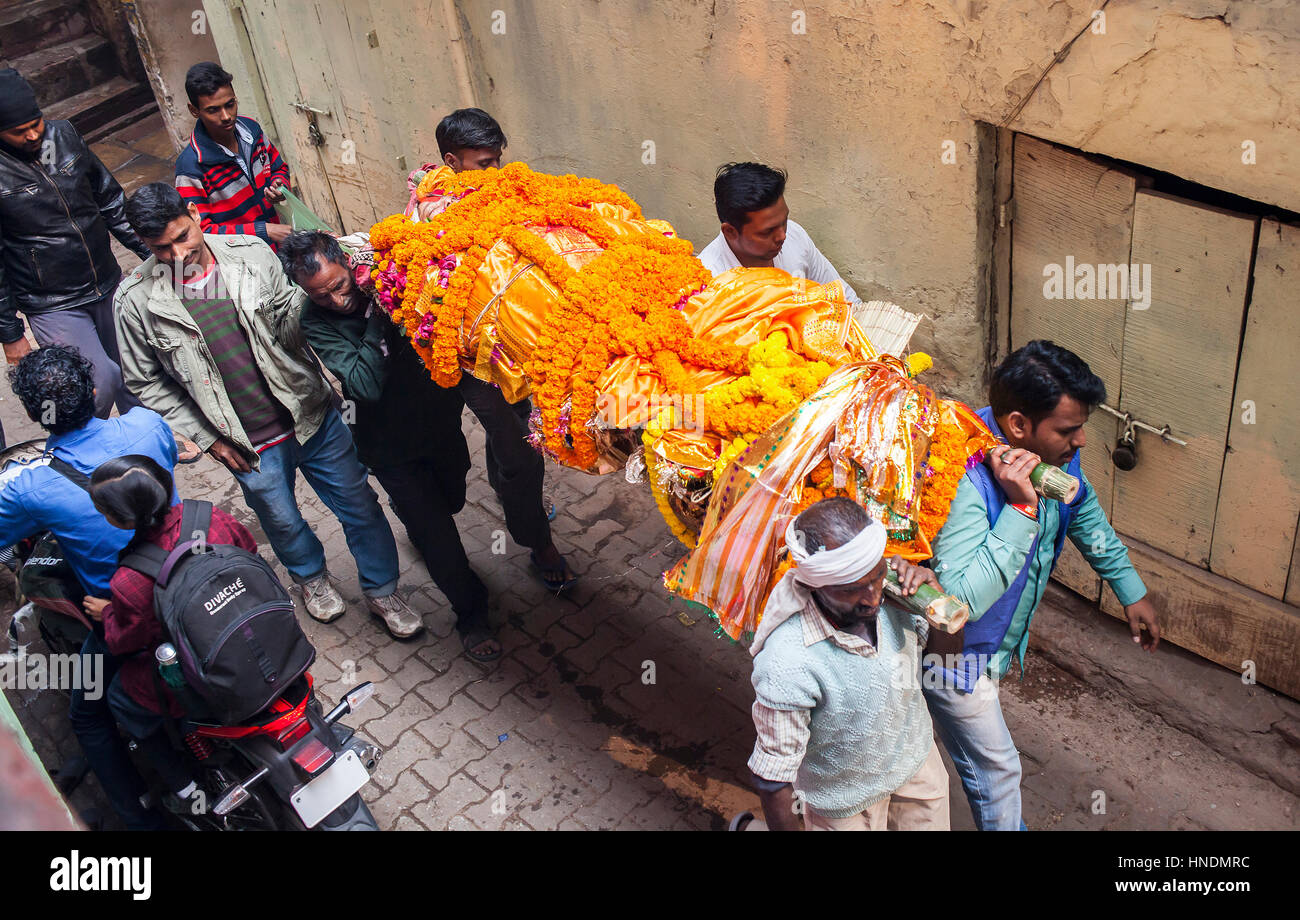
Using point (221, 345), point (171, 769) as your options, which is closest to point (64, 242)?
point (221, 345)

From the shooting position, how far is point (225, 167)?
571 centimetres

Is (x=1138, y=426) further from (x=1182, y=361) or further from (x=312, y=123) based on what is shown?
(x=312, y=123)

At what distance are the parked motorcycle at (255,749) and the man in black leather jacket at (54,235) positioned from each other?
5.18 feet

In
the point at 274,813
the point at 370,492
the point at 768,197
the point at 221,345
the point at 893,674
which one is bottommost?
the point at 274,813

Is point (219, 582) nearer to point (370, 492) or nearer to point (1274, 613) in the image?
point (370, 492)

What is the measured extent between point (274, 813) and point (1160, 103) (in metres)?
3.87

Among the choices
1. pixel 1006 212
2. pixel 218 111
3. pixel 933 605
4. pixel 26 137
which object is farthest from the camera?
pixel 218 111

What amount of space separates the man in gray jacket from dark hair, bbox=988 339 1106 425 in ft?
8.99

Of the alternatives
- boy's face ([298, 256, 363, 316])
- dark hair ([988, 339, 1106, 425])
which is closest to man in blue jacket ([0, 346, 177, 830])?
boy's face ([298, 256, 363, 316])

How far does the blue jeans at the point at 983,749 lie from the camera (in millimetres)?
3254

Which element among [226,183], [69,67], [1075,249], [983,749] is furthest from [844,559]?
[69,67]

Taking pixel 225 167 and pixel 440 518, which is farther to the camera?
pixel 225 167

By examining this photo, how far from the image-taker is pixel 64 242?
5445mm

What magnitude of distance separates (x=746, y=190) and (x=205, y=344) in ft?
7.58
